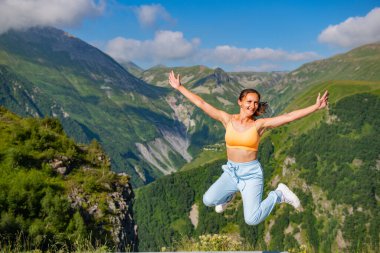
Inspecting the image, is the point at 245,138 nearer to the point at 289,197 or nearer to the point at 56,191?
the point at 289,197

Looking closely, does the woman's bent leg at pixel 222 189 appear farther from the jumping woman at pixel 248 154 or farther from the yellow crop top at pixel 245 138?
the yellow crop top at pixel 245 138

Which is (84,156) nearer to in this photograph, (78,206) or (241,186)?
(78,206)

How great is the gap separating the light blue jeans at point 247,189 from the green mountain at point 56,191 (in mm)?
28458

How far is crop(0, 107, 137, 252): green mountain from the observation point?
145 feet

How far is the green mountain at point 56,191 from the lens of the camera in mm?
44094

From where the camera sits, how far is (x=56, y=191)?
5112 cm

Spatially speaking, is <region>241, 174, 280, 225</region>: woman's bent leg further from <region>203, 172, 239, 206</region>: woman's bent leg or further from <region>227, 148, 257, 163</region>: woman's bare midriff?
<region>227, 148, 257, 163</region>: woman's bare midriff

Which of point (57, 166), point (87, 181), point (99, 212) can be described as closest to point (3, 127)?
point (57, 166)

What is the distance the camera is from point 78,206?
171 feet

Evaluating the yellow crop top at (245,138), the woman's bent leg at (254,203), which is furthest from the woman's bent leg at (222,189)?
the yellow crop top at (245,138)

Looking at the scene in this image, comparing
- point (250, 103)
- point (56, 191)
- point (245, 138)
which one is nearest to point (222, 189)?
point (245, 138)

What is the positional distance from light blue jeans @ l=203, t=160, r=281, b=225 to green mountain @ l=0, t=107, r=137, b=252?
28.5m

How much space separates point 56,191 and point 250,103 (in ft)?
149

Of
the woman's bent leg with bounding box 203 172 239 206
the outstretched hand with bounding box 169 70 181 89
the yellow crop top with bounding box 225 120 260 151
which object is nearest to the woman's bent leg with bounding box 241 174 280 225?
the woman's bent leg with bounding box 203 172 239 206
